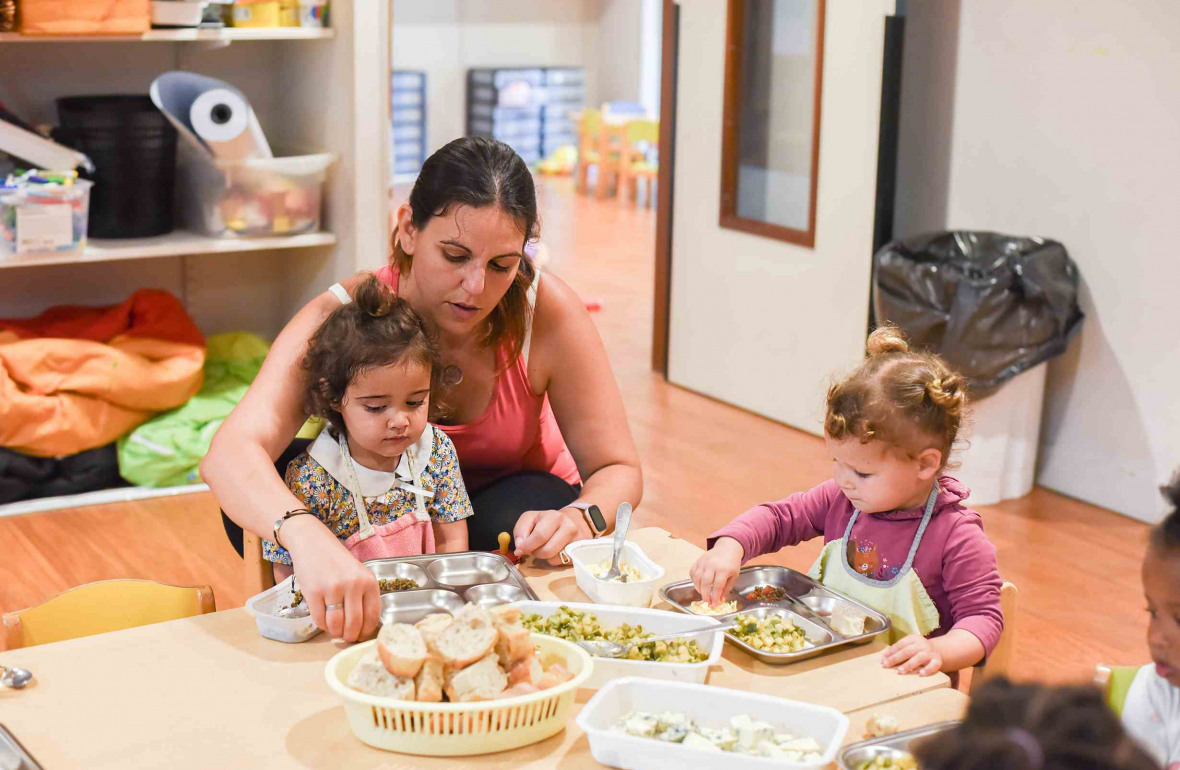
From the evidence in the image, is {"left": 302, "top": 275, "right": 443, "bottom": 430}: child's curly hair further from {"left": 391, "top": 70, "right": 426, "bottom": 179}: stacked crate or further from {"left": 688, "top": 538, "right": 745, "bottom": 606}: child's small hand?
{"left": 391, "top": 70, "right": 426, "bottom": 179}: stacked crate

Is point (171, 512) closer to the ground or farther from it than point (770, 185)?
closer to the ground

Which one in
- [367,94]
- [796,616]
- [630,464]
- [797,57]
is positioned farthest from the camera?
[797,57]

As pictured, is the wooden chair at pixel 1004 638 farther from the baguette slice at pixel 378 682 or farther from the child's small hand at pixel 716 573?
the baguette slice at pixel 378 682

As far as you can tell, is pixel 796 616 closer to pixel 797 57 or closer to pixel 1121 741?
pixel 1121 741

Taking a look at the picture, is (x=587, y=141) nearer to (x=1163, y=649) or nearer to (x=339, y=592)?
(x=339, y=592)

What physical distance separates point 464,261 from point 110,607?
686 mm

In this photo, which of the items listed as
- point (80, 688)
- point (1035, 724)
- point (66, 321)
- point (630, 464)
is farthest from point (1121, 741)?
point (66, 321)

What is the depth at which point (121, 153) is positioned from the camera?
358cm

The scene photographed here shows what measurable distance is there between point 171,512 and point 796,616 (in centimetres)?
238

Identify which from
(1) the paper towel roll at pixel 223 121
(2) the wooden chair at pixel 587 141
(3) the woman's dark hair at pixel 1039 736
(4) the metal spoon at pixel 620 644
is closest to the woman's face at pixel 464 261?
(4) the metal spoon at pixel 620 644

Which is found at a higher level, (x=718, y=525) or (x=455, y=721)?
(x=455, y=721)

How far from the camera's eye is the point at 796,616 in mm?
1577

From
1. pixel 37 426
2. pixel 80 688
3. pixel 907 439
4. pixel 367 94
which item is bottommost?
pixel 37 426

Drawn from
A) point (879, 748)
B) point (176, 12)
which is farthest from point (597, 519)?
point (176, 12)
